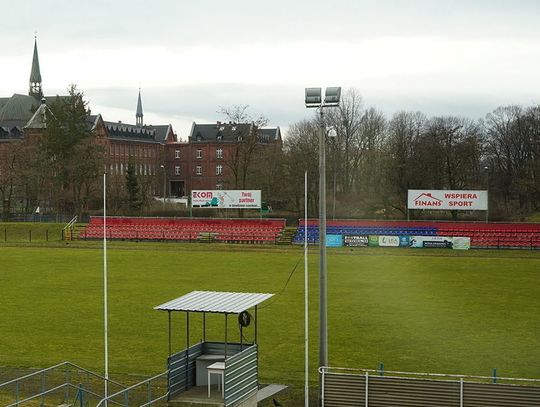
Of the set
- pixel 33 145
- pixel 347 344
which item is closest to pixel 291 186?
pixel 33 145

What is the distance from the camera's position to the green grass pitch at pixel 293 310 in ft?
86.1

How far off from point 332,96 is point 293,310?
55.5 ft

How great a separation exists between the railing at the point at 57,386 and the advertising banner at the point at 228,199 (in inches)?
2092

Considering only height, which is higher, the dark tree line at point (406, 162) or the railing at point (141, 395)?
the dark tree line at point (406, 162)

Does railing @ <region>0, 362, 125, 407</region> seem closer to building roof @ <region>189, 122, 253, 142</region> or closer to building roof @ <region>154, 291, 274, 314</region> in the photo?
building roof @ <region>154, 291, 274, 314</region>

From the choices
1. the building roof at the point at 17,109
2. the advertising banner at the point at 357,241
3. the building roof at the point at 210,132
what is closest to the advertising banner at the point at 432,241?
the advertising banner at the point at 357,241

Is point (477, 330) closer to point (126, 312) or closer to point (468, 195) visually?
point (126, 312)

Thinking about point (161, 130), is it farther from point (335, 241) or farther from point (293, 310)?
point (293, 310)

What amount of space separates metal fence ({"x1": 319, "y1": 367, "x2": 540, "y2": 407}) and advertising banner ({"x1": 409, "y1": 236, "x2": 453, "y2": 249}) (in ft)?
160

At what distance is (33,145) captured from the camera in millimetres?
103000

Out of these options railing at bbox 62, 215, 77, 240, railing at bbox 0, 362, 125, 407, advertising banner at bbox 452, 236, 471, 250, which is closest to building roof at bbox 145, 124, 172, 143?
railing at bbox 62, 215, 77, 240

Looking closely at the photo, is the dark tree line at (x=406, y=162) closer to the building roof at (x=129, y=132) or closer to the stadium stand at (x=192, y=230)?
the stadium stand at (x=192, y=230)

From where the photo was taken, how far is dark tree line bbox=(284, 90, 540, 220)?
293 ft

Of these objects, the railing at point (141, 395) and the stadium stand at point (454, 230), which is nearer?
the railing at point (141, 395)
